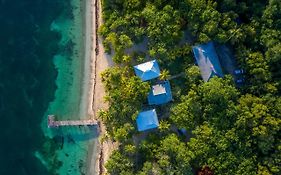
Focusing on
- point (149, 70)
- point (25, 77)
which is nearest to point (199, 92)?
point (149, 70)

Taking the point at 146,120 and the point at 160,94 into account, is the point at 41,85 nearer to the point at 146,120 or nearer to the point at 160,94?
the point at 146,120

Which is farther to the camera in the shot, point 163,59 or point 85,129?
point 85,129

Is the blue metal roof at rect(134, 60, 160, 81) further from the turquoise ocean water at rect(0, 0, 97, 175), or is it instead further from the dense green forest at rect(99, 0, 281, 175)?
the turquoise ocean water at rect(0, 0, 97, 175)

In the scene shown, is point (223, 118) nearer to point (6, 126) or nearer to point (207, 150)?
point (207, 150)

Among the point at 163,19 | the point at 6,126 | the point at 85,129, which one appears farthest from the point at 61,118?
the point at 163,19

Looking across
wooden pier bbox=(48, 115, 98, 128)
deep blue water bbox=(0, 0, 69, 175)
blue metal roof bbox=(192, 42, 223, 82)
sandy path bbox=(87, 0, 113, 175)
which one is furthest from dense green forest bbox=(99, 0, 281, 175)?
deep blue water bbox=(0, 0, 69, 175)
